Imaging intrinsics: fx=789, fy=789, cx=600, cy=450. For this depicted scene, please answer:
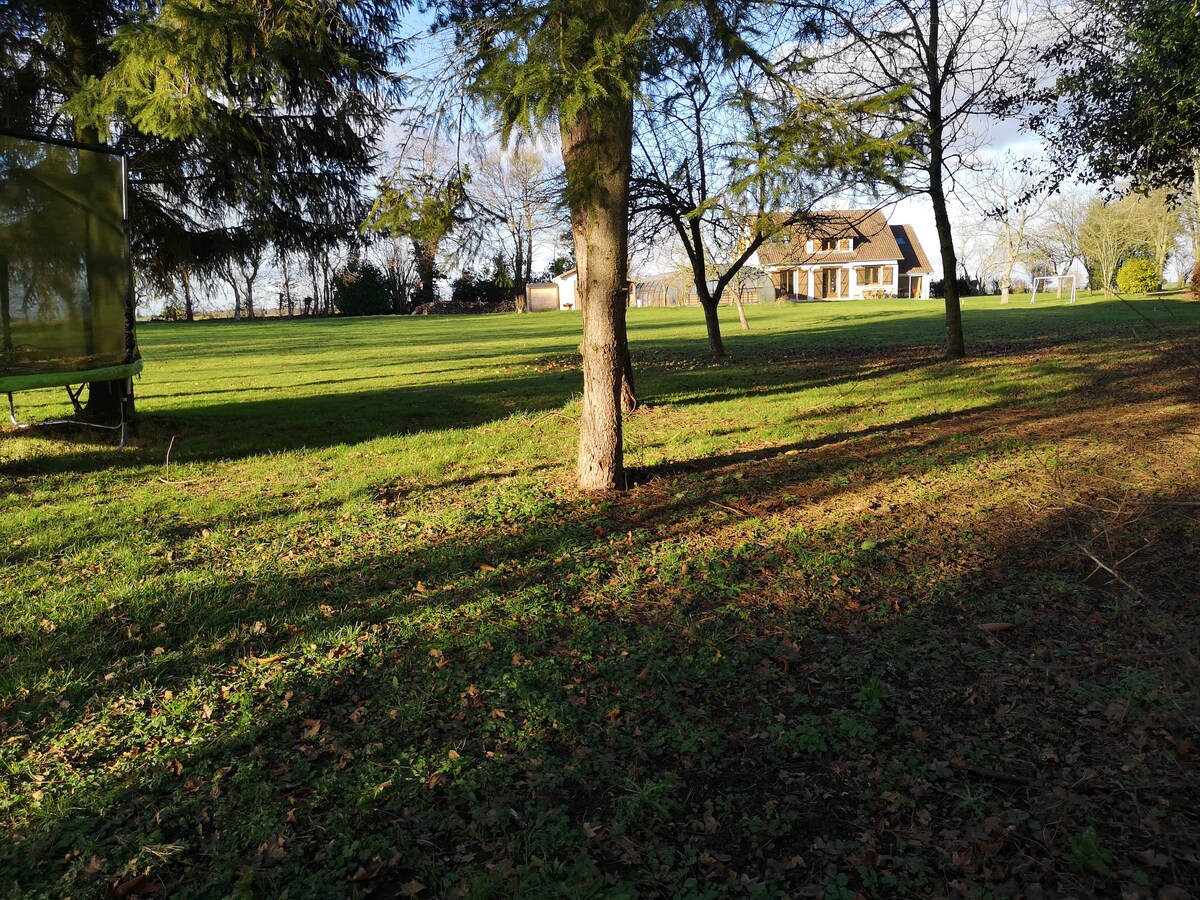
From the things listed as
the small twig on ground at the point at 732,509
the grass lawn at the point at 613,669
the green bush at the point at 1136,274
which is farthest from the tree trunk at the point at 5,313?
the green bush at the point at 1136,274

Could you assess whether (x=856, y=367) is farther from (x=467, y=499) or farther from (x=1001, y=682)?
(x=1001, y=682)

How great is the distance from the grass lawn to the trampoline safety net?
47.0 inches

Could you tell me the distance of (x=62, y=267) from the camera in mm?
8000

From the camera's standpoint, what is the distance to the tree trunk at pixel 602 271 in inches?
258

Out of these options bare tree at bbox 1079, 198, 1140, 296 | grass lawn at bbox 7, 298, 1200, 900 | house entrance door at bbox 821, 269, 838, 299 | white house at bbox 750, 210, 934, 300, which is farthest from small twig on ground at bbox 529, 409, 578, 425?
house entrance door at bbox 821, 269, 838, 299

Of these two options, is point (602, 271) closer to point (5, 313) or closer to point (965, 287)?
point (5, 313)

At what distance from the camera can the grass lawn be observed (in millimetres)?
2906

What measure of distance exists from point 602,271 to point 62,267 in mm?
5588

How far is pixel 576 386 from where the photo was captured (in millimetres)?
15141

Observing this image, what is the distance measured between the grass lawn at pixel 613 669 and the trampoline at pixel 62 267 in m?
1.14

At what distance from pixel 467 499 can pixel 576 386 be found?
8032 millimetres

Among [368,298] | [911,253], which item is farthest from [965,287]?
[368,298]

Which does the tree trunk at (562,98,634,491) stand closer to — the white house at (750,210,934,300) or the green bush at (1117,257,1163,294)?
Answer: the green bush at (1117,257,1163,294)

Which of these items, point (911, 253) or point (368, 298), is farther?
point (911, 253)
